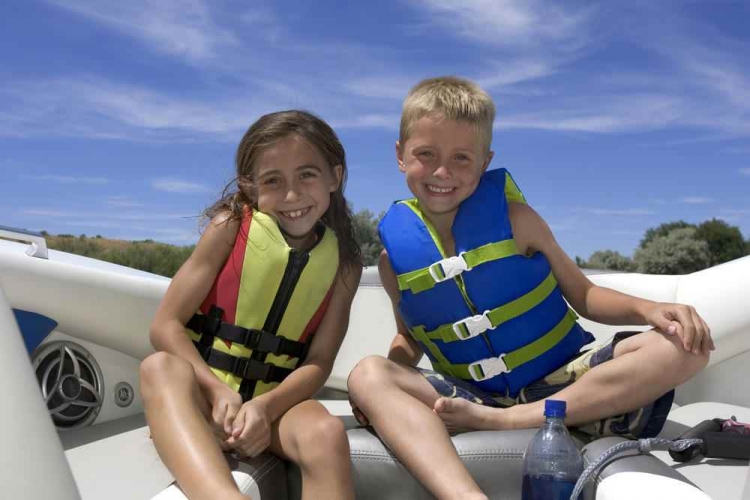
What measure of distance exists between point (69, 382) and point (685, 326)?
1.76m

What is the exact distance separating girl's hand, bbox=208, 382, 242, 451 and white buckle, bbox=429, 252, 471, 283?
1.80 feet

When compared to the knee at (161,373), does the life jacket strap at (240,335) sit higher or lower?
higher

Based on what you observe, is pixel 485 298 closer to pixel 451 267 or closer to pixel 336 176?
pixel 451 267

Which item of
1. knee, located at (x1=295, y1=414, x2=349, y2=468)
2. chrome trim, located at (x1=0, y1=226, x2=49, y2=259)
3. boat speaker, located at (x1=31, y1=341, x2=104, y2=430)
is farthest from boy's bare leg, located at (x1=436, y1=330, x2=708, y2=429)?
chrome trim, located at (x1=0, y1=226, x2=49, y2=259)

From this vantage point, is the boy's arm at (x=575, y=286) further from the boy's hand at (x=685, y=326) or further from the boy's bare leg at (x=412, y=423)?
the boy's bare leg at (x=412, y=423)

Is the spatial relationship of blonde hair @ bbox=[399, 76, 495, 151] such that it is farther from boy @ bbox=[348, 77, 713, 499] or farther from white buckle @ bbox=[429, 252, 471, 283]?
white buckle @ bbox=[429, 252, 471, 283]

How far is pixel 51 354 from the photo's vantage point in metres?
2.35

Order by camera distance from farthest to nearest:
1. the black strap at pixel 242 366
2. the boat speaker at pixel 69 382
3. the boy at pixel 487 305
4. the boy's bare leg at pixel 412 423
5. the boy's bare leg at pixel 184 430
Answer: the boat speaker at pixel 69 382, the black strap at pixel 242 366, the boy at pixel 487 305, the boy's bare leg at pixel 412 423, the boy's bare leg at pixel 184 430

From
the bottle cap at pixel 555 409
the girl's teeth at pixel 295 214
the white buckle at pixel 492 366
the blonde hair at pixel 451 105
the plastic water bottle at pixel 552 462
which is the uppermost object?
the blonde hair at pixel 451 105

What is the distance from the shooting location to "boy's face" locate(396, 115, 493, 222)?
183 centimetres

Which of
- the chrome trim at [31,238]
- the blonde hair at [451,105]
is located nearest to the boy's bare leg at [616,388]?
the blonde hair at [451,105]

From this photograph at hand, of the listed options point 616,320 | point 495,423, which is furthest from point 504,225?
point 495,423

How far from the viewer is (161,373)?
1.52 meters

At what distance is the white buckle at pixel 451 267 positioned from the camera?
1844mm
